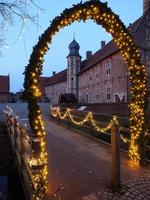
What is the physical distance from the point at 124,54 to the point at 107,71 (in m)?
29.9

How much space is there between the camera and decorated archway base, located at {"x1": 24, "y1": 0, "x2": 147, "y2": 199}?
7.09m

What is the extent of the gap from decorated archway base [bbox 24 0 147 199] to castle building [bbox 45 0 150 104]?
75.3 ft

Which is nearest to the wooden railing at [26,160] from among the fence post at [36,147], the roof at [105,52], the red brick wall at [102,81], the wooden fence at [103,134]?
the fence post at [36,147]

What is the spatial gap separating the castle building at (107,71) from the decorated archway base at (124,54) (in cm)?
2295

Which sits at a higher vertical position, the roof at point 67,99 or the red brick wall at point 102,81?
the red brick wall at point 102,81

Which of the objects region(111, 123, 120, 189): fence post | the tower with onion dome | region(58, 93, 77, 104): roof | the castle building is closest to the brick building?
the castle building

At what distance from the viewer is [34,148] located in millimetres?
6445

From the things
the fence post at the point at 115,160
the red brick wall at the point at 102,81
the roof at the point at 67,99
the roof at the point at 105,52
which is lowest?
the fence post at the point at 115,160

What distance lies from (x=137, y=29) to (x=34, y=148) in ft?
97.1

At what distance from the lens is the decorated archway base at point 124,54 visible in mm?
7086

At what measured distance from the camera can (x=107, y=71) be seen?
39125 millimetres

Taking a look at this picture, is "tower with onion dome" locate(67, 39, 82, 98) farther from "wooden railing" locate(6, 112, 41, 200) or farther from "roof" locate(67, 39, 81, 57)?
"wooden railing" locate(6, 112, 41, 200)

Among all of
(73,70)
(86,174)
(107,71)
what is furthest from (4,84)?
(86,174)

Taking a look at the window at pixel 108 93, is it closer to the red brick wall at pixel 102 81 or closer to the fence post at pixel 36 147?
the red brick wall at pixel 102 81
